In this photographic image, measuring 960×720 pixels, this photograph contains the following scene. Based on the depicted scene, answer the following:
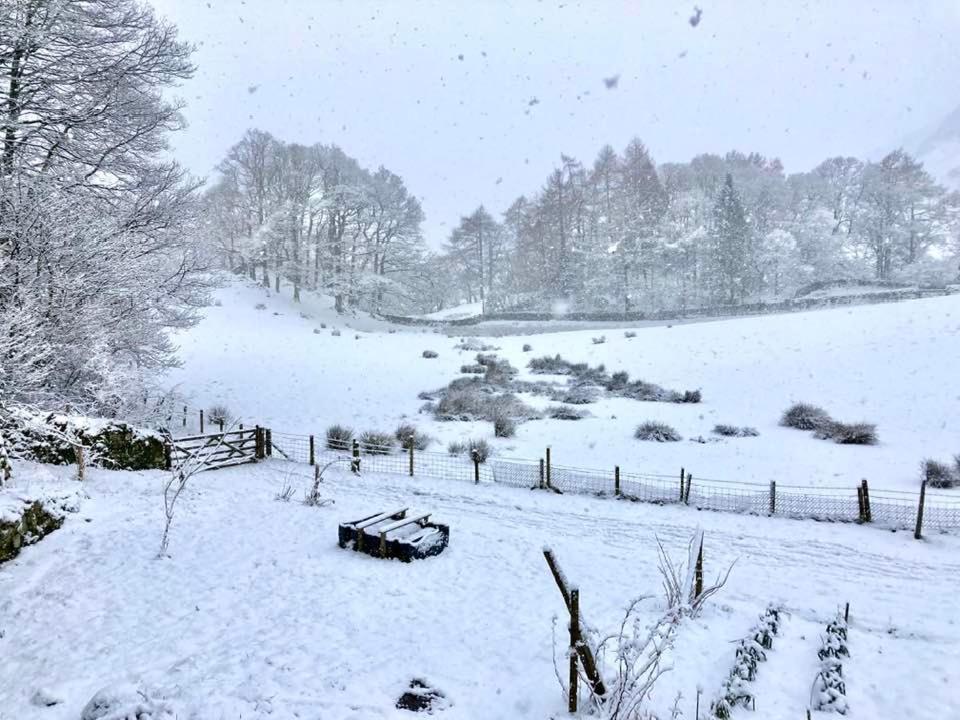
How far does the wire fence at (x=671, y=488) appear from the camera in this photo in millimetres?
11117

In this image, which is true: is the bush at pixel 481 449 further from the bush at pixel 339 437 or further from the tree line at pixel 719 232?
the tree line at pixel 719 232

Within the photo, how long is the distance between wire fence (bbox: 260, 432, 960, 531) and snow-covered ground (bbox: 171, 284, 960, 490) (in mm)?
982

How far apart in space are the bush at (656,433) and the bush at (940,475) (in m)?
6.37

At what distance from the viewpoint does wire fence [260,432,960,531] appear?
11.1 metres

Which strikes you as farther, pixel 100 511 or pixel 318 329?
pixel 318 329

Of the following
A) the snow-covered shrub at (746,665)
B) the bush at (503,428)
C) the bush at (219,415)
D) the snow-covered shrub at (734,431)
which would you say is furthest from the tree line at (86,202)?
the snow-covered shrub at (734,431)

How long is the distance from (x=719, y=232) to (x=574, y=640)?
154 ft

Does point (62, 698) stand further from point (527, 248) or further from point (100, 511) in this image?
point (527, 248)

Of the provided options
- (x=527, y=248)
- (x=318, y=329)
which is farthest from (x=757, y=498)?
(x=527, y=248)

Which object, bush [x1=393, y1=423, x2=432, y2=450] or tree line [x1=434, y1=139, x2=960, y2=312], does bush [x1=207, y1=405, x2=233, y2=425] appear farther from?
tree line [x1=434, y1=139, x2=960, y2=312]

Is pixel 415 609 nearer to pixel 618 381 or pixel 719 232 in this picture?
pixel 618 381

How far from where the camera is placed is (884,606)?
7.80m

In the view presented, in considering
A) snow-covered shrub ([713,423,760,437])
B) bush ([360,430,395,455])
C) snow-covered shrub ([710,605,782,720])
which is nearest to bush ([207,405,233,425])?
bush ([360,430,395,455])

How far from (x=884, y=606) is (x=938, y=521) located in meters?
4.15
